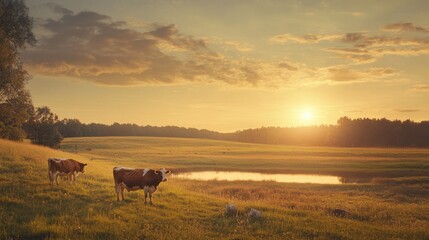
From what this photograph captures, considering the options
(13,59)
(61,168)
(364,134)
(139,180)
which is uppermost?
(13,59)

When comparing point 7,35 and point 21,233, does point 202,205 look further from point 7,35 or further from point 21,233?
point 7,35

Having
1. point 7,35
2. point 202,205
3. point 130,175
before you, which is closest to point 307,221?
point 202,205

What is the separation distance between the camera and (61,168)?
2238 centimetres

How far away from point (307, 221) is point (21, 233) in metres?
13.6

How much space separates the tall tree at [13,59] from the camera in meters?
39.2

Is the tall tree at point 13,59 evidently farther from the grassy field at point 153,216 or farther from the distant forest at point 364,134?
the distant forest at point 364,134

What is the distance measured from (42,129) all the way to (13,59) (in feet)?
111

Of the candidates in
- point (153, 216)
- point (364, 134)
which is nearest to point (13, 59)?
point (153, 216)

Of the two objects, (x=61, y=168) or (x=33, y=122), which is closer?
(x=61, y=168)

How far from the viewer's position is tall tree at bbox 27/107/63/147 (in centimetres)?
7119

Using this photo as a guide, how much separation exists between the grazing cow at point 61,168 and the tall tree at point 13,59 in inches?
835

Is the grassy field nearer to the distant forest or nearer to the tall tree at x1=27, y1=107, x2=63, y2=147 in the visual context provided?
the tall tree at x1=27, y1=107, x2=63, y2=147

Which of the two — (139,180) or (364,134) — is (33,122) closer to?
(139,180)

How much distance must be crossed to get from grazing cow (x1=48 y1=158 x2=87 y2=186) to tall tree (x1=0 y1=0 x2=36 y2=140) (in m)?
21.2
